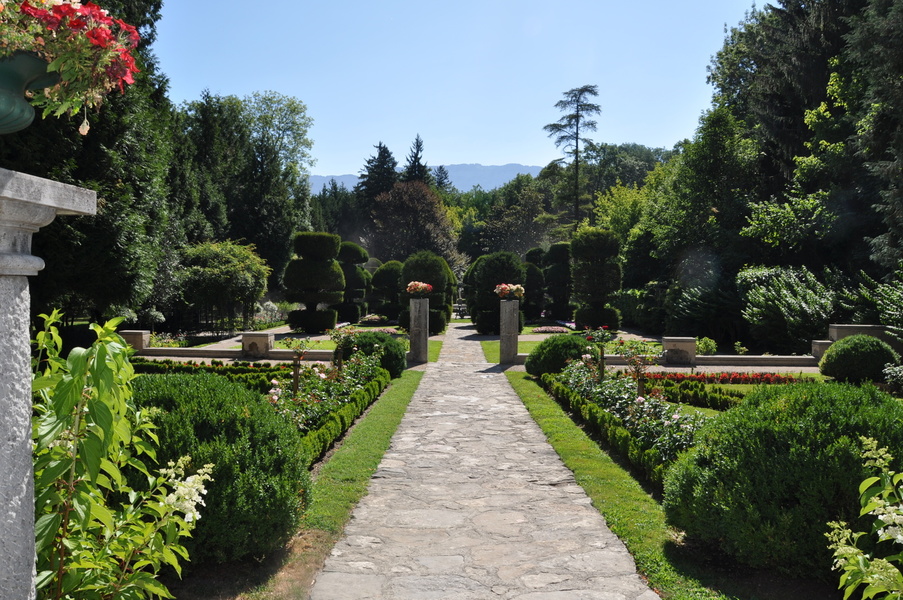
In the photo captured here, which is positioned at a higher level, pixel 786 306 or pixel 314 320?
pixel 786 306

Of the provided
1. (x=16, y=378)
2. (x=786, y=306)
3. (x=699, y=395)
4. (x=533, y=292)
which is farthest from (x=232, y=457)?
(x=533, y=292)

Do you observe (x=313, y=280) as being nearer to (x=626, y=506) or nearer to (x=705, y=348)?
(x=705, y=348)

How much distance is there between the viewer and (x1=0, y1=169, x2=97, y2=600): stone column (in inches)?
73.0

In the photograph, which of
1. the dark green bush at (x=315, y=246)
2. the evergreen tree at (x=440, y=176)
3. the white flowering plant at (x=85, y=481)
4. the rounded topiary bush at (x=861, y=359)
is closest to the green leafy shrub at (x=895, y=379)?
the rounded topiary bush at (x=861, y=359)

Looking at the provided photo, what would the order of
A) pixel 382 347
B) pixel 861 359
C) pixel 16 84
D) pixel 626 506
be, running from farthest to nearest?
pixel 382 347
pixel 861 359
pixel 626 506
pixel 16 84

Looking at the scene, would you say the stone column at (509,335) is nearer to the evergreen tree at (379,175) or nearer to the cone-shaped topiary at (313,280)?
the cone-shaped topiary at (313,280)

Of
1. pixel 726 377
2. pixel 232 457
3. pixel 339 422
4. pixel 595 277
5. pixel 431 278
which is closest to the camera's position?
pixel 232 457

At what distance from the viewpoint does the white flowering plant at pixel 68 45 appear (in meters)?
1.98

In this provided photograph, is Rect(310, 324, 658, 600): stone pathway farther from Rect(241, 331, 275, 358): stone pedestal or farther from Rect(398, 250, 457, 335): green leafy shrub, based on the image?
Rect(398, 250, 457, 335): green leafy shrub

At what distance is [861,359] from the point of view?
42.9ft

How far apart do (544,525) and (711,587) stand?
147cm

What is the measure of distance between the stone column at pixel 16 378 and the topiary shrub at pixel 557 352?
1136 cm

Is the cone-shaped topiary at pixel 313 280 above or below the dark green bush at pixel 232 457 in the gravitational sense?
above

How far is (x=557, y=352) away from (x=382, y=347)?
3.87 meters
